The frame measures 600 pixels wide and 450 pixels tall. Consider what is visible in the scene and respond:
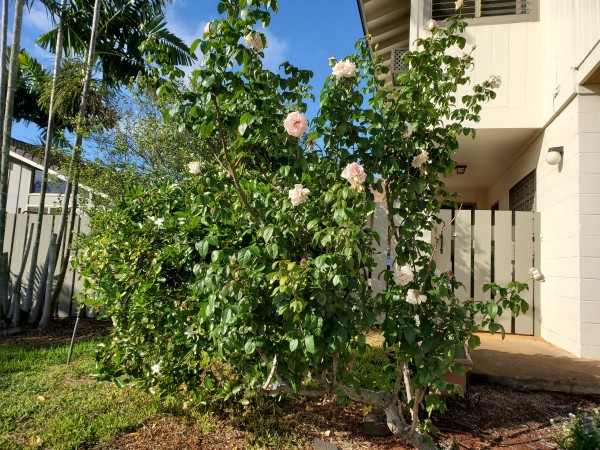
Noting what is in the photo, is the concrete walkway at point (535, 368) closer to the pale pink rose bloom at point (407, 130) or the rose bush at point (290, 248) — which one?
the rose bush at point (290, 248)

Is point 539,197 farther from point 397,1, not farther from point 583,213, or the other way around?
point 397,1

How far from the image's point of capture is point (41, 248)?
7.15m

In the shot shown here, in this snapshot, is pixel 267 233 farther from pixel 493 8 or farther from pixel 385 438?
pixel 493 8

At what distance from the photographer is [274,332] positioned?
7.57 feet

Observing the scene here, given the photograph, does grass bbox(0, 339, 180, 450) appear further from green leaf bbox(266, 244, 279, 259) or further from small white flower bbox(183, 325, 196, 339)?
green leaf bbox(266, 244, 279, 259)

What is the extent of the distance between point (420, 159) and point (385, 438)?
5.85 ft

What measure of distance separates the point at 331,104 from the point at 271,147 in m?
0.38

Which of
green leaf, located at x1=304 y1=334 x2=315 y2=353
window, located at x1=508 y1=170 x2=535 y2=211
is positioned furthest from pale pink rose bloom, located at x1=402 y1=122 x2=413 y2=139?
window, located at x1=508 y1=170 x2=535 y2=211

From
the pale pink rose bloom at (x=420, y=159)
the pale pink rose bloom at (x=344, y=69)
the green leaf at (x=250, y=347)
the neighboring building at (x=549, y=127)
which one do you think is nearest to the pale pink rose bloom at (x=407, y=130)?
the pale pink rose bloom at (x=420, y=159)

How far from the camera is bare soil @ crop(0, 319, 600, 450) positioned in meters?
2.84

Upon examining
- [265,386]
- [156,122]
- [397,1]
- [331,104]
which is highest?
[397,1]

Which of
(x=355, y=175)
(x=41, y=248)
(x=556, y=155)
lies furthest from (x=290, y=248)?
(x=41, y=248)

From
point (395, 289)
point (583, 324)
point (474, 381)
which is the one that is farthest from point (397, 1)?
point (395, 289)

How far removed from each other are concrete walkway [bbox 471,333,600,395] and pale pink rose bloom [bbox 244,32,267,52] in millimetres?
3150
